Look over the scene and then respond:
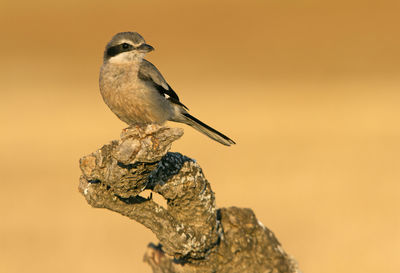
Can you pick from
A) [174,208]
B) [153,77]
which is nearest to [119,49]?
[153,77]

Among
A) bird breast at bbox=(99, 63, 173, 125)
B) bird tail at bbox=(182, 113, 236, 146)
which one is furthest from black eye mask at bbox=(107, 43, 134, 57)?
bird tail at bbox=(182, 113, 236, 146)

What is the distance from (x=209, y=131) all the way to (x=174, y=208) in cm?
101

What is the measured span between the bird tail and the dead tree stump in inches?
24.5

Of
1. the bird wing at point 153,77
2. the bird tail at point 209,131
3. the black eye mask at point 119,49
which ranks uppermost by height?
the black eye mask at point 119,49

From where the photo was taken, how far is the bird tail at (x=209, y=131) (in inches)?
236

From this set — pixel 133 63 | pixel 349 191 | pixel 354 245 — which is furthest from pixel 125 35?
pixel 349 191

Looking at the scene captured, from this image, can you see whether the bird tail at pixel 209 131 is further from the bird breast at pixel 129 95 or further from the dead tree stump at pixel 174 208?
the dead tree stump at pixel 174 208

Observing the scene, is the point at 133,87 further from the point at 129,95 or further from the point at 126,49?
the point at 126,49

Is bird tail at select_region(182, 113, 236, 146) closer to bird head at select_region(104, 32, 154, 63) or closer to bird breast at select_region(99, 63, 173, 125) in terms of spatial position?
bird breast at select_region(99, 63, 173, 125)

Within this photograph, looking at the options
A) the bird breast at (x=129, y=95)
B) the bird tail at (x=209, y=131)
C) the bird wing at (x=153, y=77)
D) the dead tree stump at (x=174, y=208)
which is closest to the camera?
the dead tree stump at (x=174, y=208)

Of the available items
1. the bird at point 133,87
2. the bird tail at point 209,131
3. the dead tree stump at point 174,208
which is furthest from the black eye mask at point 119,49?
the dead tree stump at point 174,208

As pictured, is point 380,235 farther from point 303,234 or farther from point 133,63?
point 133,63

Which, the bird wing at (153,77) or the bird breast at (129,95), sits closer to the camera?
the bird breast at (129,95)

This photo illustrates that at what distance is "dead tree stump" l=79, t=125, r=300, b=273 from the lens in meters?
4.41
